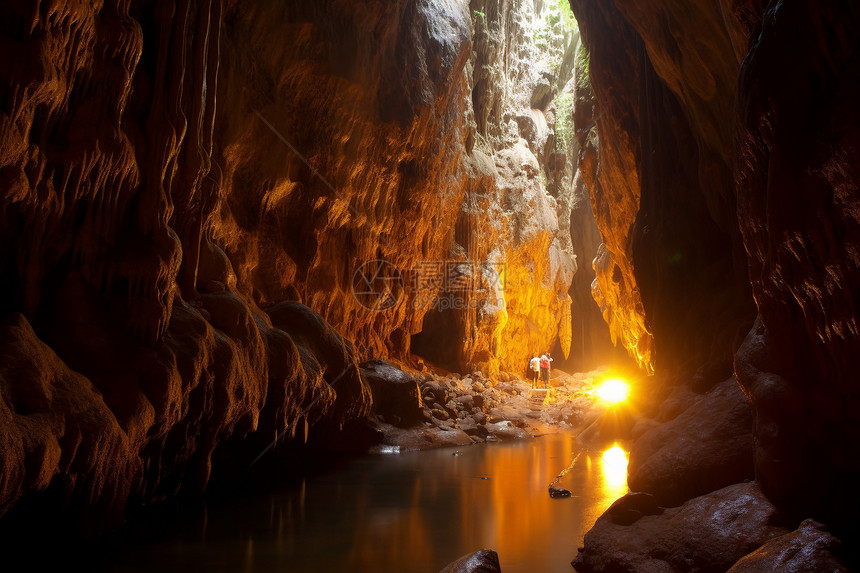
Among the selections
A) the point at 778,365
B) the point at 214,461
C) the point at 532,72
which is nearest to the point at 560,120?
the point at 532,72

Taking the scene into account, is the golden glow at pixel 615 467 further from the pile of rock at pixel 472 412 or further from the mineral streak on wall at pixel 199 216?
the mineral streak on wall at pixel 199 216

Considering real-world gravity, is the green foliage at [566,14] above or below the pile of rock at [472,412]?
above

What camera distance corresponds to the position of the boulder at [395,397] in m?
15.2

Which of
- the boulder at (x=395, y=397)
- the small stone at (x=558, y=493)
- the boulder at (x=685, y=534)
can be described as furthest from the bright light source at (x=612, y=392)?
the boulder at (x=685, y=534)

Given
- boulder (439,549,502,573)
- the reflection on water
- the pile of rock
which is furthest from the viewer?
the pile of rock

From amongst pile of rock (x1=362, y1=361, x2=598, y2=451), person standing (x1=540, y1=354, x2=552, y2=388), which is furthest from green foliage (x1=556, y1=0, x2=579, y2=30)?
pile of rock (x1=362, y1=361, x2=598, y2=451)

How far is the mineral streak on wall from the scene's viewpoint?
5.29m

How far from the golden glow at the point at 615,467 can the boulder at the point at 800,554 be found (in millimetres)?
5661

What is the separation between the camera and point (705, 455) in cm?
595

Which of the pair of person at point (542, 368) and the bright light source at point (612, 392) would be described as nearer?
the bright light source at point (612, 392)

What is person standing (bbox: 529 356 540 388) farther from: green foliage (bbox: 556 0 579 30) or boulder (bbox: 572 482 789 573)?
boulder (bbox: 572 482 789 573)

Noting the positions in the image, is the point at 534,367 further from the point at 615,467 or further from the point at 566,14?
the point at 566,14

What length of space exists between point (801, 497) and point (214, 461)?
28.3 ft

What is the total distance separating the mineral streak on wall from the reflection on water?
976 millimetres
